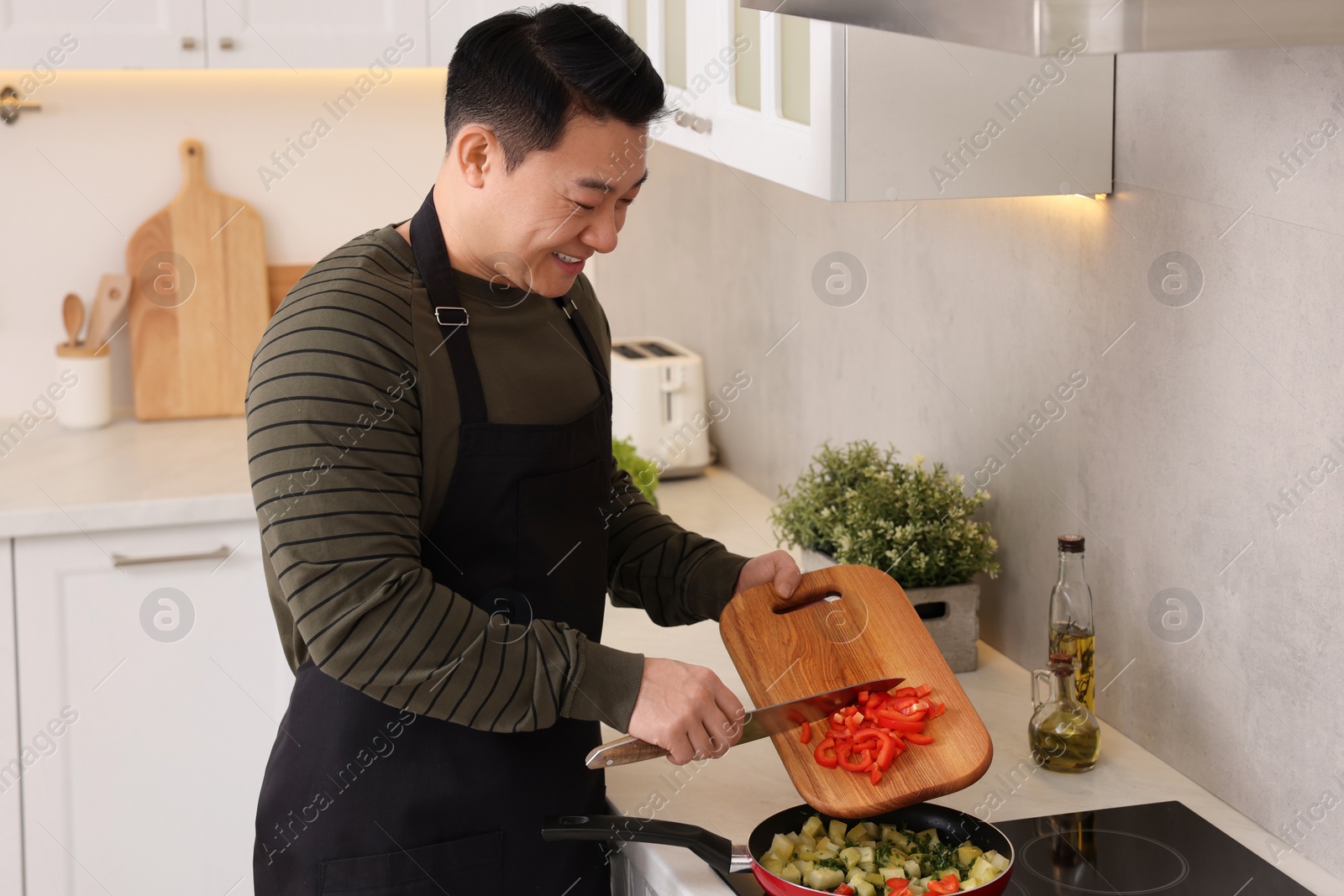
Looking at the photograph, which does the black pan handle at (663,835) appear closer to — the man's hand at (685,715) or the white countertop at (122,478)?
the man's hand at (685,715)

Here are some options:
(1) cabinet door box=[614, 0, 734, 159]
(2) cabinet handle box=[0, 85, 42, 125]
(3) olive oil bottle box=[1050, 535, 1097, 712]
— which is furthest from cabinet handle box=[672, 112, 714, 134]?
(2) cabinet handle box=[0, 85, 42, 125]

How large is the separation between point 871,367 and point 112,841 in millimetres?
1422

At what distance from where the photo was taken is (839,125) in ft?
4.10

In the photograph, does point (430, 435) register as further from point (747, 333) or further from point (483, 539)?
point (747, 333)

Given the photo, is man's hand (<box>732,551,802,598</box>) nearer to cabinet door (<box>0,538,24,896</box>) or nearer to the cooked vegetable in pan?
the cooked vegetable in pan

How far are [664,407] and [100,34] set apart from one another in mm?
1183

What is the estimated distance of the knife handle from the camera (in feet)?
3.58

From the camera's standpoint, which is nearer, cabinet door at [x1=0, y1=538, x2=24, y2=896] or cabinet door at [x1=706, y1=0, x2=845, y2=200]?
cabinet door at [x1=706, y1=0, x2=845, y2=200]

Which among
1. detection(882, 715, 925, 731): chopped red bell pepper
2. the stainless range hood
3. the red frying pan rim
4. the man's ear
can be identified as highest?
the stainless range hood

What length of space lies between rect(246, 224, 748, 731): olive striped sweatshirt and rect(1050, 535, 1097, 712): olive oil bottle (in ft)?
1.65

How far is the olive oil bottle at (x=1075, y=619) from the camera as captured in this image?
138cm

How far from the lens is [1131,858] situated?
117cm

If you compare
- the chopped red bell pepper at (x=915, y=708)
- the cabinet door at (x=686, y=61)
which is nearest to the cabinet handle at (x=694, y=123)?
the cabinet door at (x=686, y=61)

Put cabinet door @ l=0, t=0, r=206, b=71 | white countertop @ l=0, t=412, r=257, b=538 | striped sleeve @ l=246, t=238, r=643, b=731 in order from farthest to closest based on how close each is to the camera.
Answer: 1. cabinet door @ l=0, t=0, r=206, b=71
2. white countertop @ l=0, t=412, r=257, b=538
3. striped sleeve @ l=246, t=238, r=643, b=731
